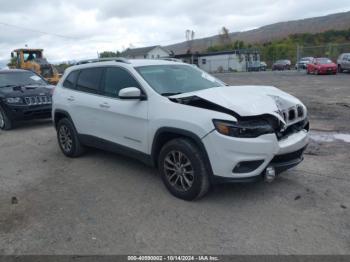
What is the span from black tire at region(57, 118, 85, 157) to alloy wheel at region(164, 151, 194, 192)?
2419mm

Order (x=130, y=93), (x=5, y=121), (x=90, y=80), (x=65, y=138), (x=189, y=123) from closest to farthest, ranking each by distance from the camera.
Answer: (x=189, y=123), (x=130, y=93), (x=90, y=80), (x=65, y=138), (x=5, y=121)

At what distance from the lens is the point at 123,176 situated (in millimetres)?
5176

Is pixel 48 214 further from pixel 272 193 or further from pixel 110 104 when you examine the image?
pixel 272 193

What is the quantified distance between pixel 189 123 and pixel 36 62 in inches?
855

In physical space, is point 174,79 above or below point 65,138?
above

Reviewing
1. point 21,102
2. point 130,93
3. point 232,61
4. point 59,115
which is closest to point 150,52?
point 232,61

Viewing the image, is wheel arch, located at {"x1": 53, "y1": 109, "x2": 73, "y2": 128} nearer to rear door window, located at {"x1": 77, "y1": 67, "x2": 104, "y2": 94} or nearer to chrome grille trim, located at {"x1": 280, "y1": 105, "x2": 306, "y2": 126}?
rear door window, located at {"x1": 77, "y1": 67, "x2": 104, "y2": 94}

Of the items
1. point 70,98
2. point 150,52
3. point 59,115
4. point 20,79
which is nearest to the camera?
point 70,98

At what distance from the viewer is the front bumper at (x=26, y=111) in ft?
29.8

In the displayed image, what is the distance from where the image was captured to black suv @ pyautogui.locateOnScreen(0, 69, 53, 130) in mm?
9086

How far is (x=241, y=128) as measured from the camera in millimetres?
3613

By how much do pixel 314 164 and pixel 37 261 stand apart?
4111 millimetres

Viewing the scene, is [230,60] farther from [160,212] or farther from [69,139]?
[160,212]

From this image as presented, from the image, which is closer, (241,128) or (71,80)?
(241,128)
